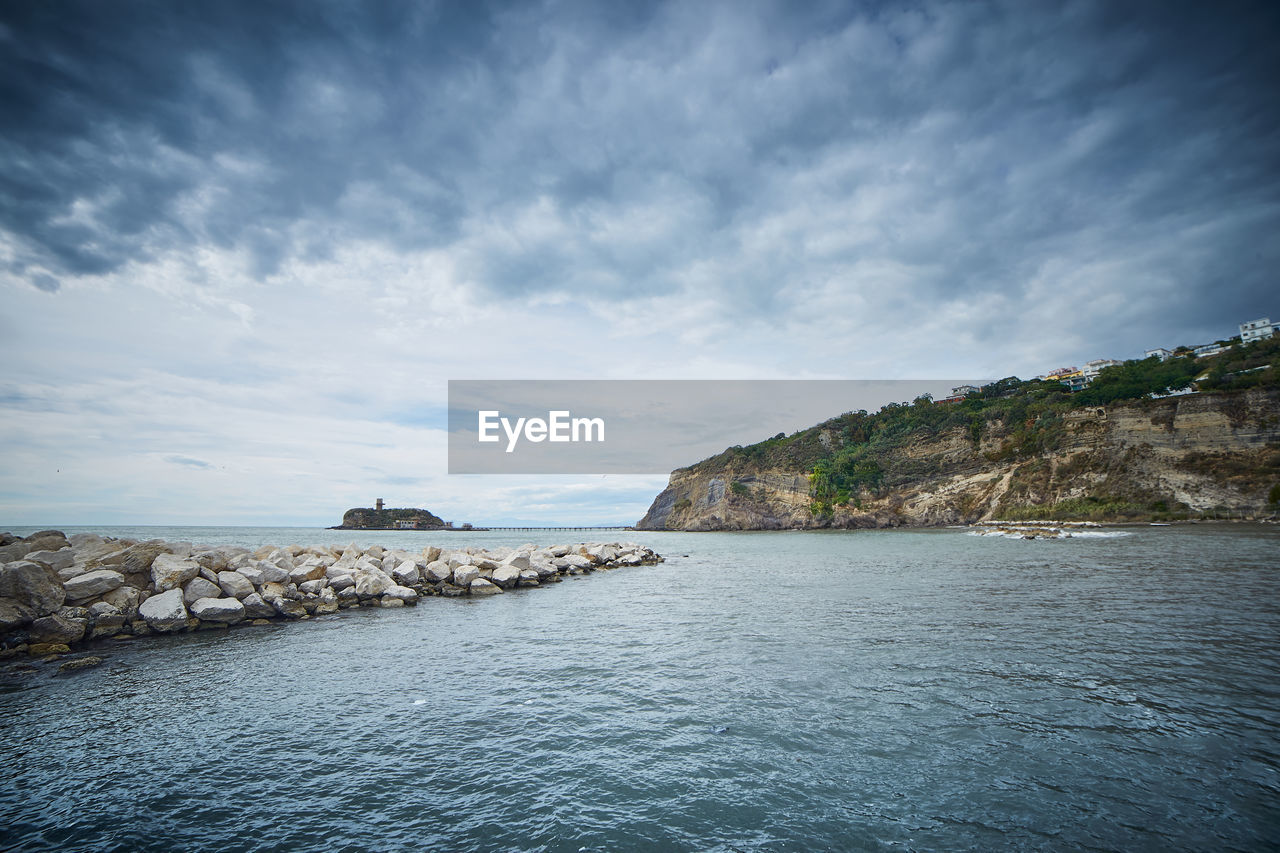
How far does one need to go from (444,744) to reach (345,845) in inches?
96.3

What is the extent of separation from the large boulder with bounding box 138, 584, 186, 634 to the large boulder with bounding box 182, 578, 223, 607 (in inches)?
24.4

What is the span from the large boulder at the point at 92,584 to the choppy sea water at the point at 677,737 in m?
2.37

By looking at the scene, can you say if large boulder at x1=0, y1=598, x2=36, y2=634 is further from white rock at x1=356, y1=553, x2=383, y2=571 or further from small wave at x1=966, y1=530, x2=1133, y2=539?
small wave at x1=966, y1=530, x2=1133, y2=539

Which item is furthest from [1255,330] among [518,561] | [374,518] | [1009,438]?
[374,518]

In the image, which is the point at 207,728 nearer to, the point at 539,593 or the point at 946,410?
the point at 539,593

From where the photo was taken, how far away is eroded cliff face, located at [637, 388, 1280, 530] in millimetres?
58375

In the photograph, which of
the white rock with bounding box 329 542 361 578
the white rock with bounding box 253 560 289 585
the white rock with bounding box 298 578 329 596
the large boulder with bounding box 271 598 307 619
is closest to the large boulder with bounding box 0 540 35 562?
the white rock with bounding box 253 560 289 585

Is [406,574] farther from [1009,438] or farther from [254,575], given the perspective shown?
[1009,438]

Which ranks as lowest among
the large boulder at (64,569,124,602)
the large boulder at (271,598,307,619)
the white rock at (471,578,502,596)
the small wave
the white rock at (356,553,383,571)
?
the small wave

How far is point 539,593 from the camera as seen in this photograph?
919 inches

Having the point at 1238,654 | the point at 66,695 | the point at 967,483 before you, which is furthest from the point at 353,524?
the point at 1238,654

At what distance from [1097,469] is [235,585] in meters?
92.0

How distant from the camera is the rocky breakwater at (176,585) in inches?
507

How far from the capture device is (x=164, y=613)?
14430mm
